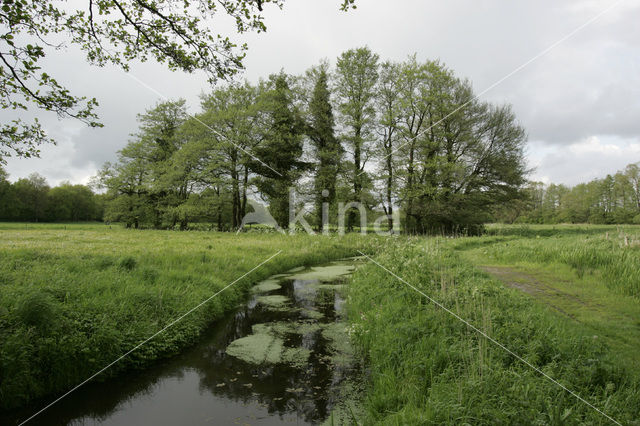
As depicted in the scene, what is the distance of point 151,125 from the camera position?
34781mm

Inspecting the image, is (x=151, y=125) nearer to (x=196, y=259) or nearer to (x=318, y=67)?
(x=318, y=67)

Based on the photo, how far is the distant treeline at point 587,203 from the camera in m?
27.8

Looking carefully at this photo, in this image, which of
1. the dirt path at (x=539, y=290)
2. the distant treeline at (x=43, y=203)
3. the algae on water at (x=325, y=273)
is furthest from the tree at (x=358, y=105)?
the distant treeline at (x=43, y=203)

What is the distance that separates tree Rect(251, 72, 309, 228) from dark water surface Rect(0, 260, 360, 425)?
21.9 metres

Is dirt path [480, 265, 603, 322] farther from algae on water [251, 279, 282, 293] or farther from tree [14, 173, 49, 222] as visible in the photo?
tree [14, 173, 49, 222]

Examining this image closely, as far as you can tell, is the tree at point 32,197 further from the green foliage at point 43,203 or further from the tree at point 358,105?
the tree at point 358,105

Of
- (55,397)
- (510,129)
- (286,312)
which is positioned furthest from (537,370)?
(510,129)

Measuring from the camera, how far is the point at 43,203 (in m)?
36.0

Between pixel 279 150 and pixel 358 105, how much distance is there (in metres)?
8.45

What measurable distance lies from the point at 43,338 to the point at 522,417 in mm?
6162

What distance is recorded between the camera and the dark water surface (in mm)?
3793

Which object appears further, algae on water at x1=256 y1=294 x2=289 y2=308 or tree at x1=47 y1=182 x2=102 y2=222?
tree at x1=47 y1=182 x2=102 y2=222

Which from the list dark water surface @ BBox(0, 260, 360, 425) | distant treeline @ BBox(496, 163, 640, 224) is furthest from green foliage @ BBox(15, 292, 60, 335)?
distant treeline @ BBox(496, 163, 640, 224)

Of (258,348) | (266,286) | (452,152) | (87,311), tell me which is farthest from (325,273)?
(452,152)
